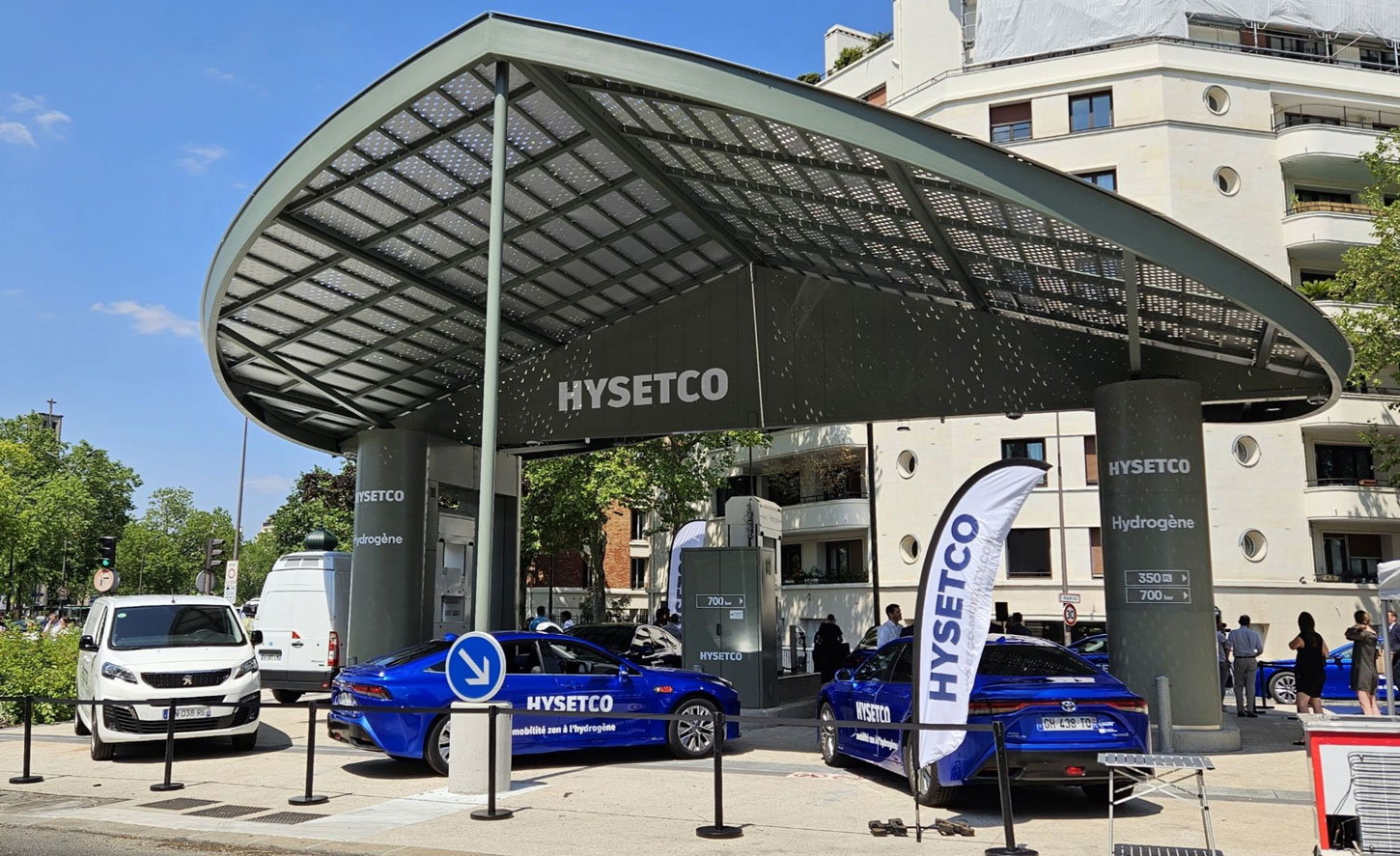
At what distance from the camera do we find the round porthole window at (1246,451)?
36219 mm

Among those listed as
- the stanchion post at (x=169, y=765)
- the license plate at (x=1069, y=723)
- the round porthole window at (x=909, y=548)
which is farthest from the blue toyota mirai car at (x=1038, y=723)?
the round porthole window at (x=909, y=548)

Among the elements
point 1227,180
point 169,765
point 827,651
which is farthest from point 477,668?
point 1227,180

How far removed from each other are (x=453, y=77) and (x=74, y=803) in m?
7.92

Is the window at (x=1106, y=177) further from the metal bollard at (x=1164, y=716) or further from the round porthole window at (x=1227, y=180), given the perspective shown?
the metal bollard at (x=1164, y=716)

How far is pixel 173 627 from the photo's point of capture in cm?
Answer: 1442

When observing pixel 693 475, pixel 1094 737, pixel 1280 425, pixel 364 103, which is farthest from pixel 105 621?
pixel 1280 425

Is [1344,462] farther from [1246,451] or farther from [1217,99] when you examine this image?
[1217,99]

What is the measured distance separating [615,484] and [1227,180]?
23172mm

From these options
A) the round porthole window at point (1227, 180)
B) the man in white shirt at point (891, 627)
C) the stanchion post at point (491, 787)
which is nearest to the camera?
the stanchion post at point (491, 787)

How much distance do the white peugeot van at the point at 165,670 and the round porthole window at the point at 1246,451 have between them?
31.4 meters

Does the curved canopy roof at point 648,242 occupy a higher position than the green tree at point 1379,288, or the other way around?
the green tree at point 1379,288

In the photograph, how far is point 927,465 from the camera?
129 ft

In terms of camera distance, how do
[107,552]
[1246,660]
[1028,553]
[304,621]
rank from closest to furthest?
[1246,660]
[304,621]
[107,552]
[1028,553]

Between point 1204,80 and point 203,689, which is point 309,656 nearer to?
point 203,689
